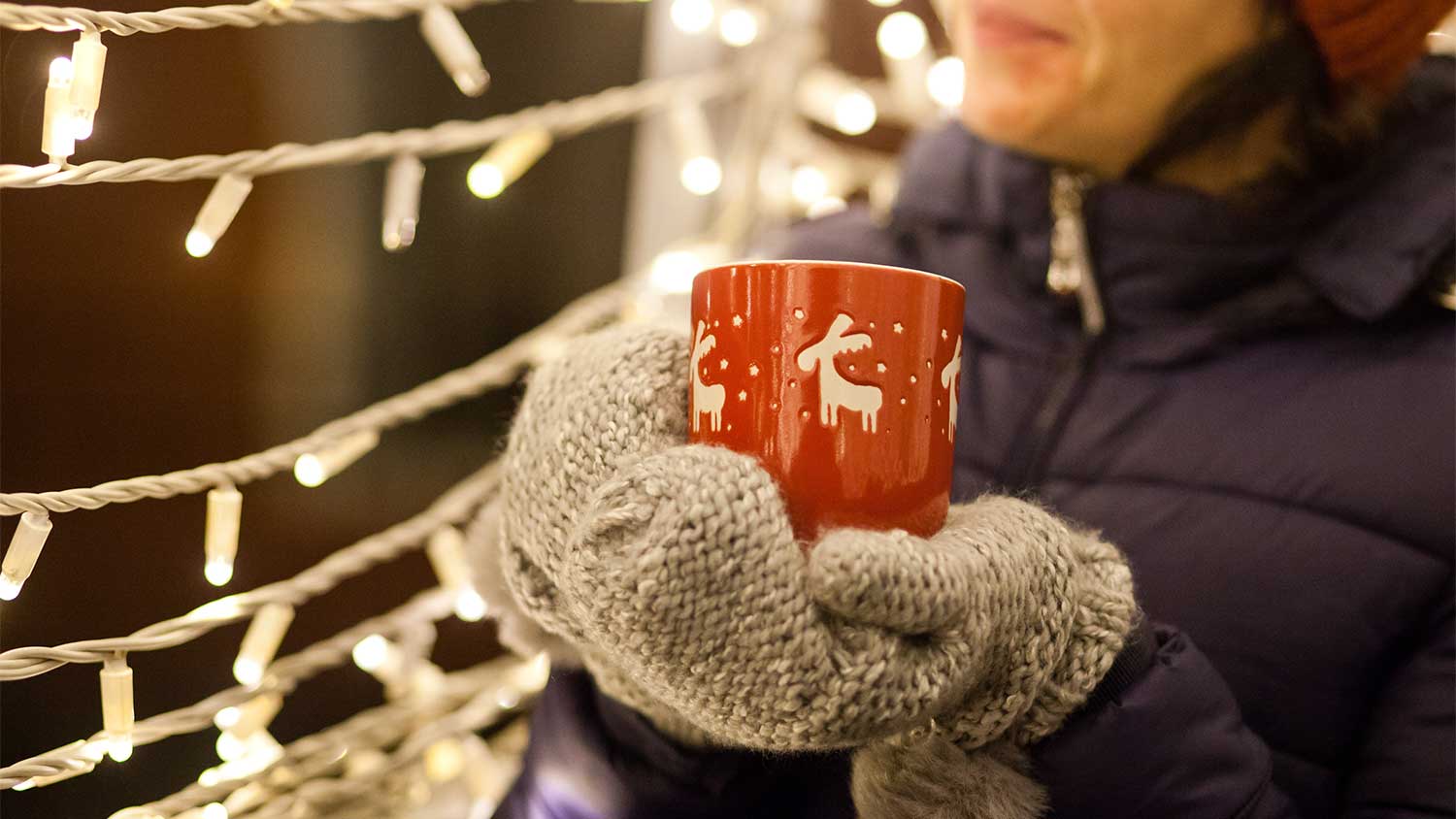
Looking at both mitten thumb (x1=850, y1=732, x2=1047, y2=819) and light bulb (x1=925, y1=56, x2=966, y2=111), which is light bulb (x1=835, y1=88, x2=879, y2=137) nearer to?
light bulb (x1=925, y1=56, x2=966, y2=111)

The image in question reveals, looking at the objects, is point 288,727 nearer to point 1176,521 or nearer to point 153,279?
point 153,279

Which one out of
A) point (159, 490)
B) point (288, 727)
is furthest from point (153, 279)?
point (288, 727)

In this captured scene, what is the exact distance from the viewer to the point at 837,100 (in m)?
1.37

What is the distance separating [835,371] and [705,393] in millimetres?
81

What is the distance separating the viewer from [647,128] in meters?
1.39

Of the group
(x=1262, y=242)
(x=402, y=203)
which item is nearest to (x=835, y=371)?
(x=402, y=203)

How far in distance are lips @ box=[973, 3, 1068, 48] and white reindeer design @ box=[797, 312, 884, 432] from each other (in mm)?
475

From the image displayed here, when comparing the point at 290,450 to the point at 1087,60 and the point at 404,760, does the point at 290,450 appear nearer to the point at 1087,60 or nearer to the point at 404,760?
the point at 404,760

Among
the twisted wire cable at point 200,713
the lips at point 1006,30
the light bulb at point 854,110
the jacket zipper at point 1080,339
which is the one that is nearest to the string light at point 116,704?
the twisted wire cable at point 200,713

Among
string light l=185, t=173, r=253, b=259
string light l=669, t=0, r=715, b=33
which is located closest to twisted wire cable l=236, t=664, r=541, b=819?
string light l=185, t=173, r=253, b=259

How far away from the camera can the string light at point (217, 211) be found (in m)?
0.56

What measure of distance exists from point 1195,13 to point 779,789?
0.72 m

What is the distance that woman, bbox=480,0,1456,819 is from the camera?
46cm

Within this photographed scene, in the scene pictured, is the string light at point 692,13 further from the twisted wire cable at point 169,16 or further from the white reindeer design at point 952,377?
the white reindeer design at point 952,377
